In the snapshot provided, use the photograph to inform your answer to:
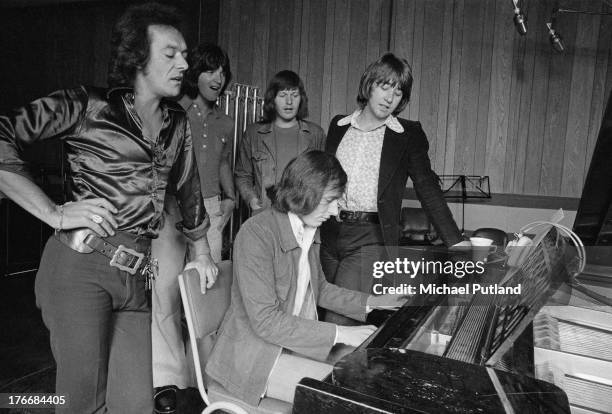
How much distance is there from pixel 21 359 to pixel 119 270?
6.48 ft

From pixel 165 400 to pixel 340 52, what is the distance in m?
5.03

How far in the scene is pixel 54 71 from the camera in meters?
5.65

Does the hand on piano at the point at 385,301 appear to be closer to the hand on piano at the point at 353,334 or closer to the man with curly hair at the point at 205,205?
the hand on piano at the point at 353,334

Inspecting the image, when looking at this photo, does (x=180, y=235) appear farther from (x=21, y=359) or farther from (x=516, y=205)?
(x=516, y=205)

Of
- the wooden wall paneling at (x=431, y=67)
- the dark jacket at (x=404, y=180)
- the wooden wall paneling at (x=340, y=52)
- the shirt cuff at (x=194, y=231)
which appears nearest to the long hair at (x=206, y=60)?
the dark jacket at (x=404, y=180)

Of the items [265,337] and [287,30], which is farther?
[287,30]

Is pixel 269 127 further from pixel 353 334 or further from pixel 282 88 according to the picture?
pixel 353 334

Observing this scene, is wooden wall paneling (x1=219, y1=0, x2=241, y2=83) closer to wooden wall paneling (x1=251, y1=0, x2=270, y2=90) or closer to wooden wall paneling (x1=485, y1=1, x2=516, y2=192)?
wooden wall paneling (x1=251, y1=0, x2=270, y2=90)

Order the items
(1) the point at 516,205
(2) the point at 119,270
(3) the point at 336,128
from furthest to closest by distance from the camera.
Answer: (1) the point at 516,205 < (3) the point at 336,128 < (2) the point at 119,270

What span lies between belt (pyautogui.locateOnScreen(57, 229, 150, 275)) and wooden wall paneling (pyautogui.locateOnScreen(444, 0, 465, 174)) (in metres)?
5.21

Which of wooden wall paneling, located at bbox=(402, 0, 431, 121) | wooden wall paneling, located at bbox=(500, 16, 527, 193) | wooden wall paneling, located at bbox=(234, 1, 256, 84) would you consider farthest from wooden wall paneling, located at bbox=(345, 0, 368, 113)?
wooden wall paneling, located at bbox=(500, 16, 527, 193)

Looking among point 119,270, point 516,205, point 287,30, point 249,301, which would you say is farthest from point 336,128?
point 287,30

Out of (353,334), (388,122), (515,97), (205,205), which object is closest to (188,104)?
(205,205)

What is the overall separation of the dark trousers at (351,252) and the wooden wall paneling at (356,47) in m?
4.42
